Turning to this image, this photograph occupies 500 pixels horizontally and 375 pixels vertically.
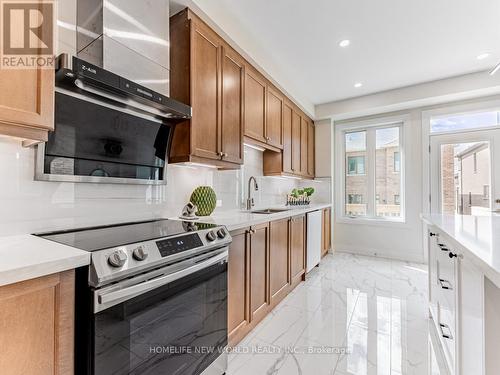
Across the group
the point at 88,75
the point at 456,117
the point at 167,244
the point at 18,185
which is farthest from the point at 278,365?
the point at 456,117

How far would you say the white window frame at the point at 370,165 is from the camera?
4173 mm

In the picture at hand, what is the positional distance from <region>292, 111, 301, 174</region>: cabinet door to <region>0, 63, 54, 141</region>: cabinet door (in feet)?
9.93

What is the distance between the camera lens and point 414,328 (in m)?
2.10

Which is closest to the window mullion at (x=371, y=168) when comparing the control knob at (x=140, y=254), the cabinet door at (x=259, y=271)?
the cabinet door at (x=259, y=271)

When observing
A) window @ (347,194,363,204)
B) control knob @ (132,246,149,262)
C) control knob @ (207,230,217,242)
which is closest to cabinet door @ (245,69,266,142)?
control knob @ (207,230,217,242)

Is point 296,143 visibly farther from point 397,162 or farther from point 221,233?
point 221,233

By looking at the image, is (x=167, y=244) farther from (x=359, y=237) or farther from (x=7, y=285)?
(x=359, y=237)

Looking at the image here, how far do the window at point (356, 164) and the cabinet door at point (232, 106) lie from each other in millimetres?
3074

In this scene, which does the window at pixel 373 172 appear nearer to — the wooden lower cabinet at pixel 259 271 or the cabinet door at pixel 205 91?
the wooden lower cabinet at pixel 259 271

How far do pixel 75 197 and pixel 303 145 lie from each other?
3.38 meters

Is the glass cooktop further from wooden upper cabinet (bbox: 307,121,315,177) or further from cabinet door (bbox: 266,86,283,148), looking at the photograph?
wooden upper cabinet (bbox: 307,121,315,177)

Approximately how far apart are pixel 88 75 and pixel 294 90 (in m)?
3.06
